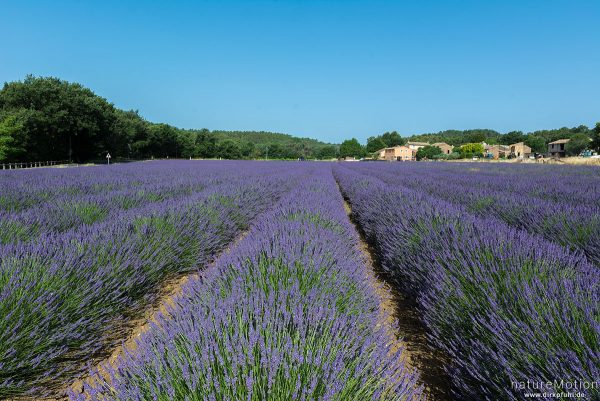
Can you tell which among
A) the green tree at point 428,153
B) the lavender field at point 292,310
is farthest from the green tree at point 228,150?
the lavender field at point 292,310

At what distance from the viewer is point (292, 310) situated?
1.46 meters

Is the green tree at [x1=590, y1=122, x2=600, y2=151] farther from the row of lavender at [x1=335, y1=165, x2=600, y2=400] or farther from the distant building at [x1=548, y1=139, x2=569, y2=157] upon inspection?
the row of lavender at [x1=335, y1=165, x2=600, y2=400]

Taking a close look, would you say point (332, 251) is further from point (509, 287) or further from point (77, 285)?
point (77, 285)

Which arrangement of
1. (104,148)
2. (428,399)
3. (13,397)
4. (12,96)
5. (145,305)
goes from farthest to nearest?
(104,148) < (12,96) < (145,305) < (428,399) < (13,397)

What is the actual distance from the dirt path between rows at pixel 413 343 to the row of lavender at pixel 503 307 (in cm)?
15

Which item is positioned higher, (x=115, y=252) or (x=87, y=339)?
(x=115, y=252)

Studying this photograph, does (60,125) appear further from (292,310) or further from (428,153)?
(428,153)

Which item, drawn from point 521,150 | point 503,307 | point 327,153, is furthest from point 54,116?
point 521,150

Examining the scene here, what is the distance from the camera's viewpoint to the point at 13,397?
1662 millimetres

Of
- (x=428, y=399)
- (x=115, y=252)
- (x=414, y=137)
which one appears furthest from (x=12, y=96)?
(x=414, y=137)

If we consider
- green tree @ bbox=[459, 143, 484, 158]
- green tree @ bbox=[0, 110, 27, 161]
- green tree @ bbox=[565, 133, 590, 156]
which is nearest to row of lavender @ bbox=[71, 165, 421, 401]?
green tree @ bbox=[0, 110, 27, 161]

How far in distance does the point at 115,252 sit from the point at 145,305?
586 millimetres

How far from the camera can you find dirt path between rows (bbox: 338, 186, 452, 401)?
6.26 ft

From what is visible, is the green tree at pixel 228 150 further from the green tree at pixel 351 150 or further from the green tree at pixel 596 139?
the green tree at pixel 596 139
